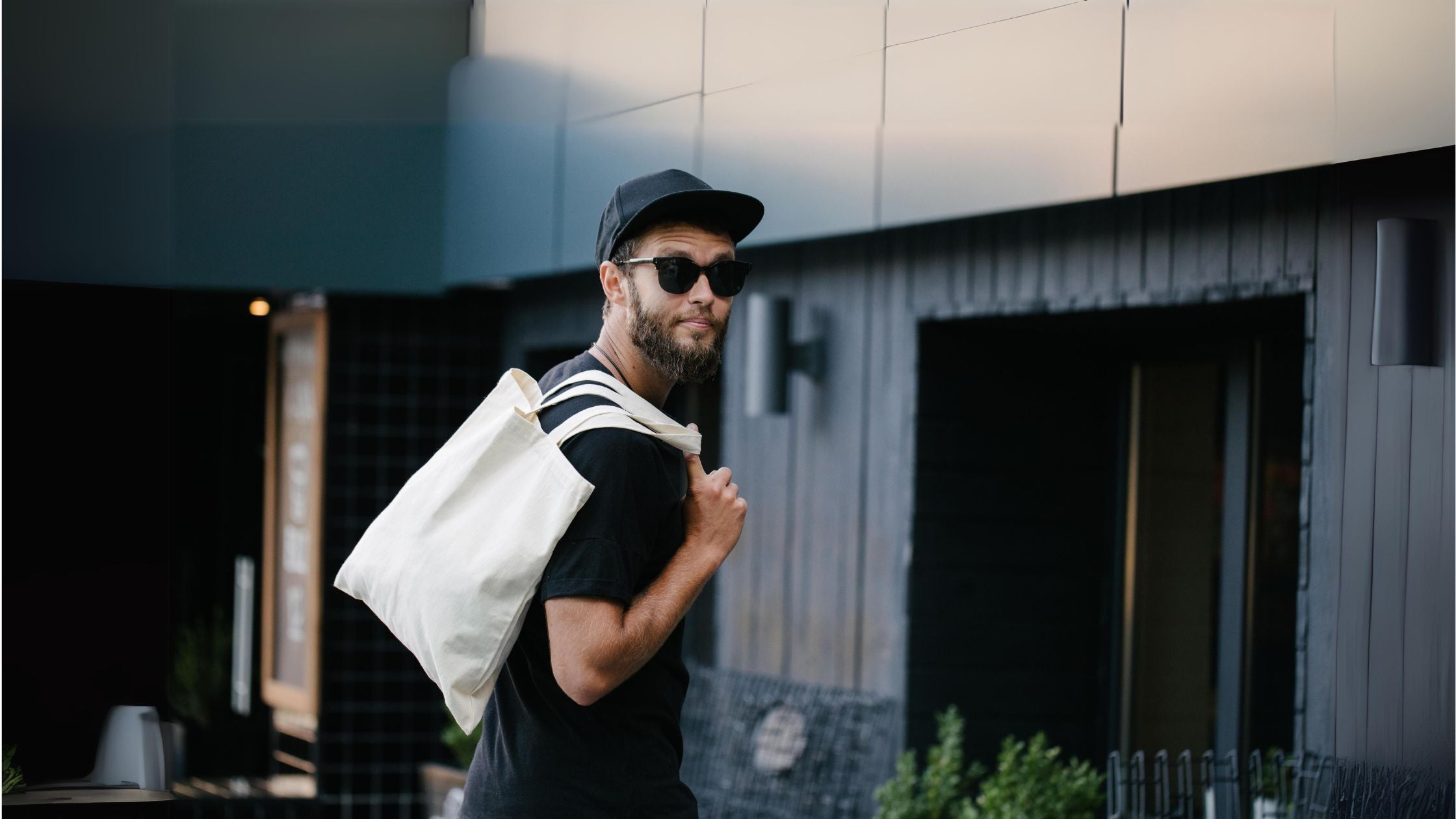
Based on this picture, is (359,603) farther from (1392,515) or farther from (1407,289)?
(1407,289)

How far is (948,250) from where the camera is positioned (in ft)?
18.4

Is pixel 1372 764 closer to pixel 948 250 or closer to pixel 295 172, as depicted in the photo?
pixel 948 250

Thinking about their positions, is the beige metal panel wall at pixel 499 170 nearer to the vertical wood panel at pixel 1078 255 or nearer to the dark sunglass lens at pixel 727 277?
the vertical wood panel at pixel 1078 255

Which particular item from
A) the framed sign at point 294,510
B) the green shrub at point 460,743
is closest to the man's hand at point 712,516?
the green shrub at point 460,743

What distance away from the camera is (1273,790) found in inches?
181

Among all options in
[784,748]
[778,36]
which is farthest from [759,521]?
[778,36]

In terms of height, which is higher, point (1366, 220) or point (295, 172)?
point (295, 172)

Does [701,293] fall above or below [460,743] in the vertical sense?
above

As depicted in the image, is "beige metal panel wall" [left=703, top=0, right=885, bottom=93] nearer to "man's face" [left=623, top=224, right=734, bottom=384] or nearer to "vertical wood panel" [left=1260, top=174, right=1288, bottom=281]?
"vertical wood panel" [left=1260, top=174, right=1288, bottom=281]

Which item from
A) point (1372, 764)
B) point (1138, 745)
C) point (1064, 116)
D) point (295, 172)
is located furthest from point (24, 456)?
point (295, 172)

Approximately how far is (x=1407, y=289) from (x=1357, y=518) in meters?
0.52

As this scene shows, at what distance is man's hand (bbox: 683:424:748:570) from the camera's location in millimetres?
2137

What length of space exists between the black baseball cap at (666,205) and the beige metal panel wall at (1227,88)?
214 centimetres

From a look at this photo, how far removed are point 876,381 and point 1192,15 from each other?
6.99 feet
